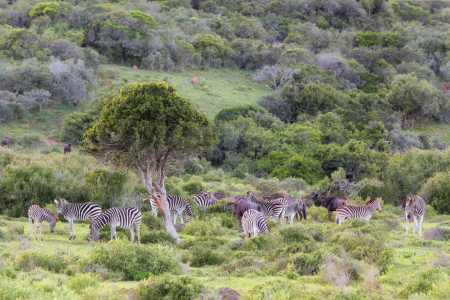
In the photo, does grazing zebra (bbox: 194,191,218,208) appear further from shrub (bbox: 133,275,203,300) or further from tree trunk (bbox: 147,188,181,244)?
shrub (bbox: 133,275,203,300)

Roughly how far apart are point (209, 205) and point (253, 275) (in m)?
12.4

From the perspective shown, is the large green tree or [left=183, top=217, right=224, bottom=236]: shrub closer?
the large green tree

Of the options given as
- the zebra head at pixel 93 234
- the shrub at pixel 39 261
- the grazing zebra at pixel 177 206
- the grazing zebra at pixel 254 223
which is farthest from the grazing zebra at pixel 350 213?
the shrub at pixel 39 261

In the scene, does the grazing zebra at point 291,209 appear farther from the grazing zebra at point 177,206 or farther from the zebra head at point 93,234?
the zebra head at point 93,234

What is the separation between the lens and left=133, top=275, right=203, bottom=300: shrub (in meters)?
8.48

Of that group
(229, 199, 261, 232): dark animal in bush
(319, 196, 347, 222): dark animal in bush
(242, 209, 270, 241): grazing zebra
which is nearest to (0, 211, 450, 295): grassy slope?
(229, 199, 261, 232): dark animal in bush

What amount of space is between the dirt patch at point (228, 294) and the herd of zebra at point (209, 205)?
250 inches

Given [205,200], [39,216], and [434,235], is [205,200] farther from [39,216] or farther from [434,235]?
[434,235]

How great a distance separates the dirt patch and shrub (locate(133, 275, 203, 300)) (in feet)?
1.61

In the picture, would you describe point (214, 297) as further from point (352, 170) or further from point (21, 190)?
point (352, 170)

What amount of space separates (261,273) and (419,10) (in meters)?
125

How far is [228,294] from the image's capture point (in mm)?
8758

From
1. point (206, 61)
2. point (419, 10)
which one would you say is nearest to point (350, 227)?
point (206, 61)

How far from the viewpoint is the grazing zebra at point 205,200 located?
22.5 m
